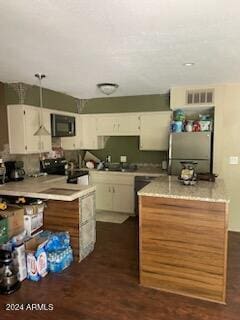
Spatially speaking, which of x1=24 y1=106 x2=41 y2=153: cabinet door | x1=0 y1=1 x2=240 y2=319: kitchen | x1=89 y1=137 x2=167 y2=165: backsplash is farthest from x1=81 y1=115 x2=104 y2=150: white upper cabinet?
x1=24 y1=106 x2=41 y2=153: cabinet door

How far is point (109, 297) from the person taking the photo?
7.77ft

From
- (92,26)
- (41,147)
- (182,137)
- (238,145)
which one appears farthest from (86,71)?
(238,145)

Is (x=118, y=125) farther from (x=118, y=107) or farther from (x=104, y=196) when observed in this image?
(x=104, y=196)

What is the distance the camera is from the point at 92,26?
1.81m

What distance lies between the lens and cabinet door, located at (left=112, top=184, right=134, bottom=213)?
4672 mm

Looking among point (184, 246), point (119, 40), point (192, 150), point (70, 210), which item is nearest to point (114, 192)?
point (192, 150)

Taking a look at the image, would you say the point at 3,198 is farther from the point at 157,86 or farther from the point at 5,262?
the point at 157,86

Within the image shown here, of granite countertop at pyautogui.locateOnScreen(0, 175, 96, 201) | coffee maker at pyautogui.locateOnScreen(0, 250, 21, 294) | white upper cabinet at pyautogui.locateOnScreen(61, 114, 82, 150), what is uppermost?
white upper cabinet at pyautogui.locateOnScreen(61, 114, 82, 150)

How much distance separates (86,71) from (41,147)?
1556 mm

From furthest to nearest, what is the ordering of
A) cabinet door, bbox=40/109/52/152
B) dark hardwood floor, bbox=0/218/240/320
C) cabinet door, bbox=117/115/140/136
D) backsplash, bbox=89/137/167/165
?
backsplash, bbox=89/137/167/165
cabinet door, bbox=117/115/140/136
cabinet door, bbox=40/109/52/152
dark hardwood floor, bbox=0/218/240/320

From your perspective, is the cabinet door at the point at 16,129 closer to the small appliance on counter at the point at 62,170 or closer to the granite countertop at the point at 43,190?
the granite countertop at the point at 43,190

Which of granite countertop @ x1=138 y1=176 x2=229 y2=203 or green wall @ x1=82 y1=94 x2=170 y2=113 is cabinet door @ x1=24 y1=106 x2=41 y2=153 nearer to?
green wall @ x1=82 y1=94 x2=170 y2=113

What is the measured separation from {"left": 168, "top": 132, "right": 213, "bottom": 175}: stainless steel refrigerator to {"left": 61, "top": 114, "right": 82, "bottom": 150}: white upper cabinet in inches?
78.6

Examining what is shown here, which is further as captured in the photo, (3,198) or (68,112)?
(68,112)
